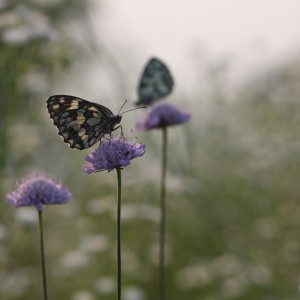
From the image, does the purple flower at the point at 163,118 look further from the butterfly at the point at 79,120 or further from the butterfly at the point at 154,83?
the butterfly at the point at 79,120

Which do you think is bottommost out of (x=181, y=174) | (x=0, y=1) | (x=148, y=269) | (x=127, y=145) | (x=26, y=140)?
(x=148, y=269)

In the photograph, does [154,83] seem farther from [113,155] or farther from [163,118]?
[113,155]

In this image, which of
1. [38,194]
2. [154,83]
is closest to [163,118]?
[154,83]

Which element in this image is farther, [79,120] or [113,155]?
[79,120]

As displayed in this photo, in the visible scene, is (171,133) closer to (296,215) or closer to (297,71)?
(296,215)

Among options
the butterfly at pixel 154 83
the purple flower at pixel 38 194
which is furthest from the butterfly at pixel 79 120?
the butterfly at pixel 154 83

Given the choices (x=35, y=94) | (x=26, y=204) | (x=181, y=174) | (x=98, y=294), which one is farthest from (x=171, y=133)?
(x=26, y=204)
